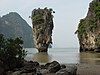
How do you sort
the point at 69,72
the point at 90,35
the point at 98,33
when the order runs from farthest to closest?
the point at 90,35 < the point at 98,33 < the point at 69,72

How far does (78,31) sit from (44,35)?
522 inches

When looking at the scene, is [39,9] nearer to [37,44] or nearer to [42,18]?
[42,18]

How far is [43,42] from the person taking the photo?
77.9 meters

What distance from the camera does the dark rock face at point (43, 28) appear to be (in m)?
77.9

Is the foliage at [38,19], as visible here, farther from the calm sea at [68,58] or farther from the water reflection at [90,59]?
the water reflection at [90,59]

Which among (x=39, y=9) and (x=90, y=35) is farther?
(x=39, y=9)

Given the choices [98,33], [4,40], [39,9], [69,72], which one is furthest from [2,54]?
[39,9]

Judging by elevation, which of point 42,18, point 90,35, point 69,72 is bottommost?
point 69,72

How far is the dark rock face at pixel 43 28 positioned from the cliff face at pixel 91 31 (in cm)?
1045

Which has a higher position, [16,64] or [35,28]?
[35,28]

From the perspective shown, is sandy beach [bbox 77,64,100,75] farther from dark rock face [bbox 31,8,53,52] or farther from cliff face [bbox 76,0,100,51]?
dark rock face [bbox 31,8,53,52]

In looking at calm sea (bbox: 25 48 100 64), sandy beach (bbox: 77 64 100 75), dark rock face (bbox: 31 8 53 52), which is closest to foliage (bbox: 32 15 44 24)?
dark rock face (bbox: 31 8 53 52)

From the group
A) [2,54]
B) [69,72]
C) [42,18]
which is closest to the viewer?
[69,72]

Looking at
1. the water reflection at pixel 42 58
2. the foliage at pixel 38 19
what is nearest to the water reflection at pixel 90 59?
the water reflection at pixel 42 58
